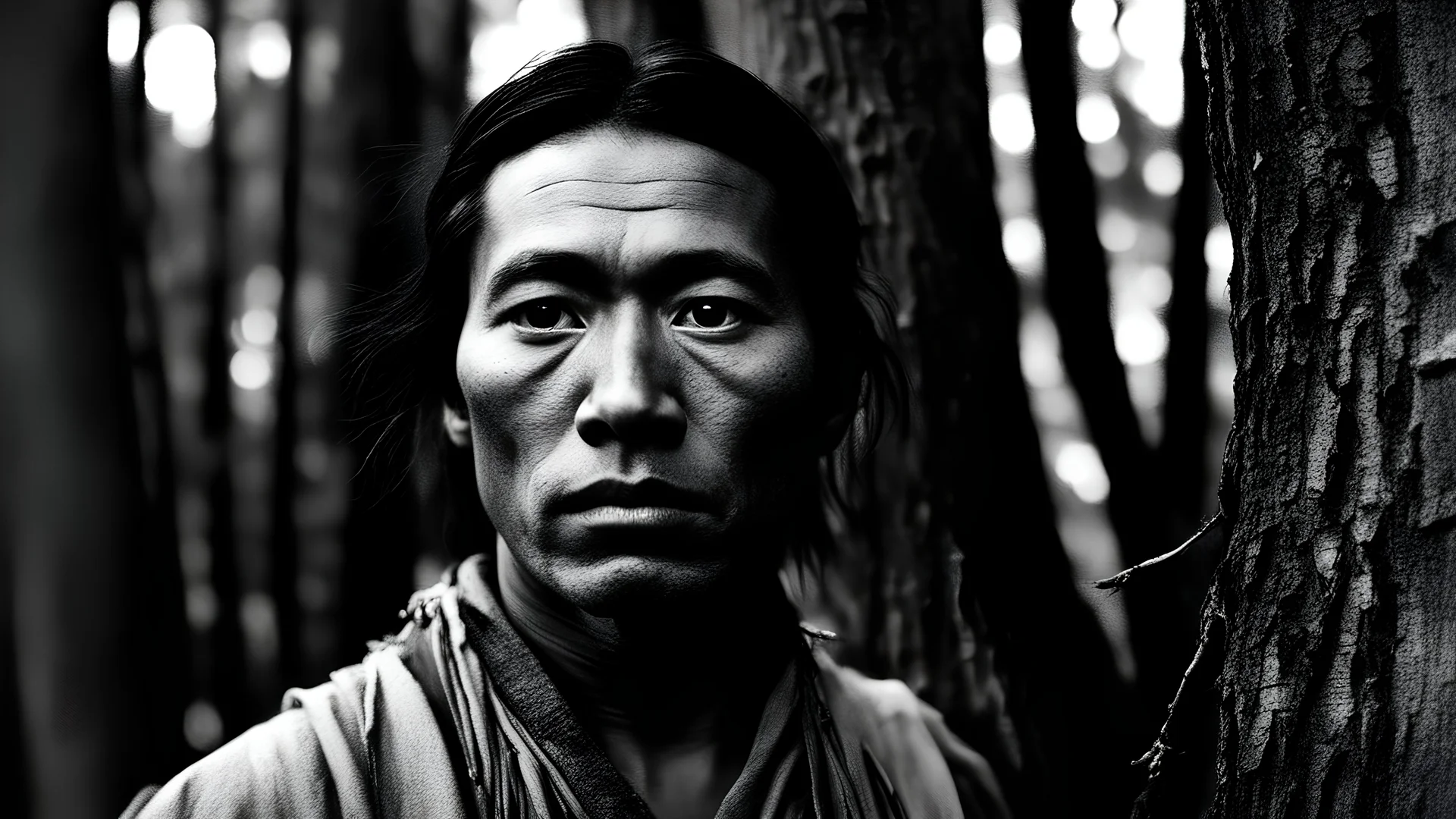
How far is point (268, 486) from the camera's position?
2213 mm

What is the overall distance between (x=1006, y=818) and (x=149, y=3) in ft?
6.94

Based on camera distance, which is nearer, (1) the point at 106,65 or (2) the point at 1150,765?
(2) the point at 1150,765

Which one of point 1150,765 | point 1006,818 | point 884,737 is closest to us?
point 1150,765

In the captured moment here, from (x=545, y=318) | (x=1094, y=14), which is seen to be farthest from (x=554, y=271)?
(x=1094, y=14)

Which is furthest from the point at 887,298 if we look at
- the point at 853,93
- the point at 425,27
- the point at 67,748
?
the point at 67,748

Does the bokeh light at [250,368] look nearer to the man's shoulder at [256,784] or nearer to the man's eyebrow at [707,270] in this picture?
the man's shoulder at [256,784]

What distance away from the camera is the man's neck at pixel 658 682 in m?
1.43

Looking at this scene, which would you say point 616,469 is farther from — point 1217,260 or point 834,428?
point 1217,260

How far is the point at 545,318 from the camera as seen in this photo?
1.37 m

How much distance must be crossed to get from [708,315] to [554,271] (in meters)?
0.19

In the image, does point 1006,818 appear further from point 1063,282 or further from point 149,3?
point 149,3

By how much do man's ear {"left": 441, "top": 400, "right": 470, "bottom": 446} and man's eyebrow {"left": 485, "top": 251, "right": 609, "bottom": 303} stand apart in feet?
0.77

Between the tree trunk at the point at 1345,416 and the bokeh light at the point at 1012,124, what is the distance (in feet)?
3.60

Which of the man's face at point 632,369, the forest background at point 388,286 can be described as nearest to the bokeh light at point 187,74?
Result: the forest background at point 388,286
